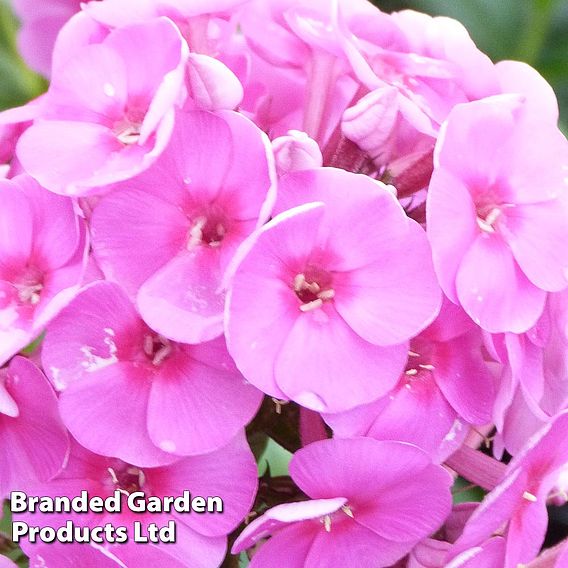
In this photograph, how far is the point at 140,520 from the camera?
19.0 inches

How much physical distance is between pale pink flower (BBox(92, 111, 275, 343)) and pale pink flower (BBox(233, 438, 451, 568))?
0.34ft

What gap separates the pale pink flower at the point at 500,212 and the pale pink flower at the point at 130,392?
132 millimetres

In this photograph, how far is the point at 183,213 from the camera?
0.48 m

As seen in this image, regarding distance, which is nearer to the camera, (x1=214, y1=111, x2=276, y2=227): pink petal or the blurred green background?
(x1=214, y1=111, x2=276, y2=227): pink petal

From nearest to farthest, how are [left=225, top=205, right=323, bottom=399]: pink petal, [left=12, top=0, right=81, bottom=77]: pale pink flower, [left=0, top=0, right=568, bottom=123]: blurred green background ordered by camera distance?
1. [left=225, top=205, right=323, bottom=399]: pink petal
2. [left=12, top=0, right=81, bottom=77]: pale pink flower
3. [left=0, top=0, right=568, bottom=123]: blurred green background

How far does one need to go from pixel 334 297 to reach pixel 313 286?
0.05 feet

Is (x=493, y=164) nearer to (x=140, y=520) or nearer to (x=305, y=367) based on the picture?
(x=305, y=367)

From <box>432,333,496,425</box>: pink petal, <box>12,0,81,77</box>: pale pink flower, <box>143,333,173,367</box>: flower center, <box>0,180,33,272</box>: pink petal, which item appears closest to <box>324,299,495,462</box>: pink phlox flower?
<box>432,333,496,425</box>: pink petal

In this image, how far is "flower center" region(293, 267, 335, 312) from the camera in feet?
1.57

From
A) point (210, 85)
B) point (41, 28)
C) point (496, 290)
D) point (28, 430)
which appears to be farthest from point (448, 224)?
point (41, 28)

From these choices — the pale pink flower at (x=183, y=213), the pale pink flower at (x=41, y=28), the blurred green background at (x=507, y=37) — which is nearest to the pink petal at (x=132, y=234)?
the pale pink flower at (x=183, y=213)

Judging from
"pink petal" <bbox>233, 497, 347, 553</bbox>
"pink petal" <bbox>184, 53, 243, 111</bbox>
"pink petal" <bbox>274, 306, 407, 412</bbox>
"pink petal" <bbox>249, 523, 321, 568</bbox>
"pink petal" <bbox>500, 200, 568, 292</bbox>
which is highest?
"pink petal" <bbox>184, 53, 243, 111</bbox>

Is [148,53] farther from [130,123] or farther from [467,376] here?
[467,376]

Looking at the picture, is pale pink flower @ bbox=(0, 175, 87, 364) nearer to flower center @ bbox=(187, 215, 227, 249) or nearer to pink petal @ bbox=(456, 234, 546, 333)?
flower center @ bbox=(187, 215, 227, 249)
